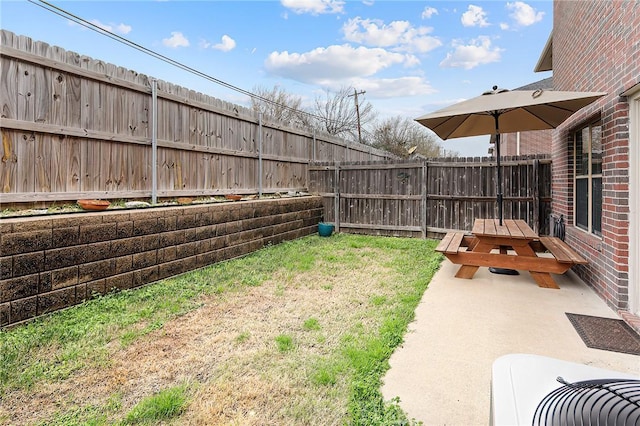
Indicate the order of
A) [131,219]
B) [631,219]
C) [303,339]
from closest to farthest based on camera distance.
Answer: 1. [303,339]
2. [631,219]
3. [131,219]

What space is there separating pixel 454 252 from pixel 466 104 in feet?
6.02

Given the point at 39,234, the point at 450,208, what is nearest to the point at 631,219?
the point at 450,208

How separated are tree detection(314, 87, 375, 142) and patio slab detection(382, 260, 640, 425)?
17.6 m

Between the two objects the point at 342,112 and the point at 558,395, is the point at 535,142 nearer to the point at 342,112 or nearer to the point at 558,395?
the point at 558,395

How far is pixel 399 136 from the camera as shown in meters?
24.0

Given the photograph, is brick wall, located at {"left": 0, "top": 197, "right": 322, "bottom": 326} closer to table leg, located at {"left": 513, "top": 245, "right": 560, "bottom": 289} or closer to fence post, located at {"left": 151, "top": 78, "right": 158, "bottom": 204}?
fence post, located at {"left": 151, "top": 78, "right": 158, "bottom": 204}

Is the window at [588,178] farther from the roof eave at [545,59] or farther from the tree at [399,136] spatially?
the tree at [399,136]

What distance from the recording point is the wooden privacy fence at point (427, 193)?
632 cm

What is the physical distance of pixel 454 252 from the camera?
4082 millimetres

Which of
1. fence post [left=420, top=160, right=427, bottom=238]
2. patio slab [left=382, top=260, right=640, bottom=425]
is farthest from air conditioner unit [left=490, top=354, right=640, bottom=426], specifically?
fence post [left=420, top=160, right=427, bottom=238]

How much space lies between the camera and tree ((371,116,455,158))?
76.3 ft

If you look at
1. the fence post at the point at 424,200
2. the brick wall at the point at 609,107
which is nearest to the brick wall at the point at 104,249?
the fence post at the point at 424,200

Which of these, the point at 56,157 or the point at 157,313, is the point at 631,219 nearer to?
the point at 157,313

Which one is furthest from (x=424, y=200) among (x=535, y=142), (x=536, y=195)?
(x=535, y=142)
